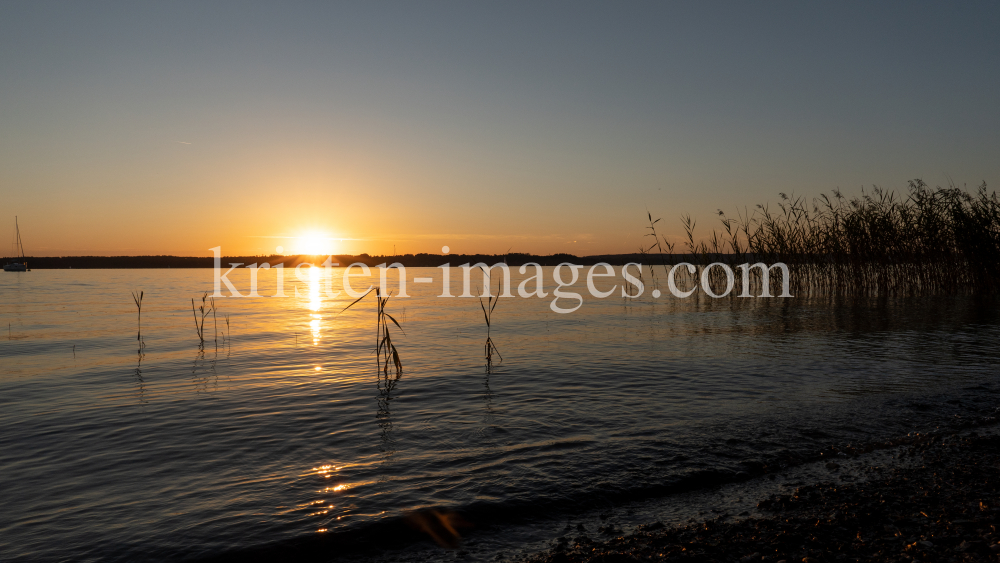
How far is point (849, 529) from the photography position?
3984mm

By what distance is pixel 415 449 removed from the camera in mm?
6258

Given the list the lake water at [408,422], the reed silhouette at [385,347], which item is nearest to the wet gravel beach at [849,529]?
the lake water at [408,422]

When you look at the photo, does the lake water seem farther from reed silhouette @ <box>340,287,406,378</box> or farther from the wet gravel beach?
the wet gravel beach

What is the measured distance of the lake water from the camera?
4660 millimetres

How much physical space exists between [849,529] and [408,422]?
16.6 feet

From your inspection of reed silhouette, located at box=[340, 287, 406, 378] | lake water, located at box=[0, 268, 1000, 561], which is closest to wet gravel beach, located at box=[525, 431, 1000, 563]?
lake water, located at box=[0, 268, 1000, 561]

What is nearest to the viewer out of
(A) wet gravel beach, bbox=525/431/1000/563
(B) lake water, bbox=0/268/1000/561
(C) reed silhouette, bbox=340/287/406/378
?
(A) wet gravel beach, bbox=525/431/1000/563

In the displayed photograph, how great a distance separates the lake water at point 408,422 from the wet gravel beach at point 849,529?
741mm

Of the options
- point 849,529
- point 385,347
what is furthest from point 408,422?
point 849,529

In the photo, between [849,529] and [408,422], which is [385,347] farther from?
[849,529]

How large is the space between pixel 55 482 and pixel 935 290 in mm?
32975

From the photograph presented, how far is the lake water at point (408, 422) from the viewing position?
4660 mm

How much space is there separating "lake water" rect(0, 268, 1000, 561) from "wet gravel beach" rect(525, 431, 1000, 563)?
741 millimetres

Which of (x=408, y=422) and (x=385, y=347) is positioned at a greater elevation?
(x=385, y=347)
